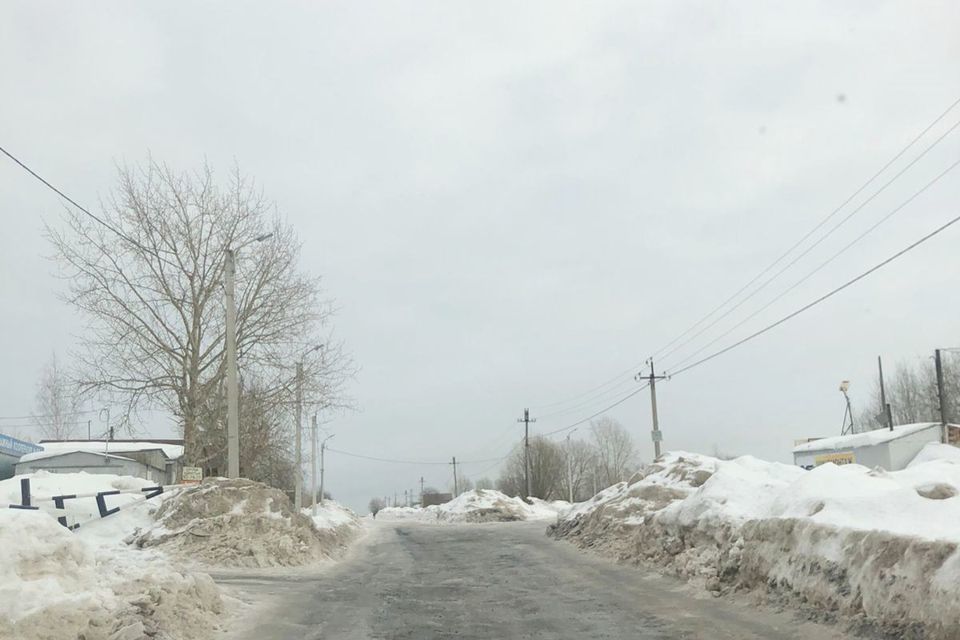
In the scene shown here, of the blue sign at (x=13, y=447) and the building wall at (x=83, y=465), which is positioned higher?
the blue sign at (x=13, y=447)

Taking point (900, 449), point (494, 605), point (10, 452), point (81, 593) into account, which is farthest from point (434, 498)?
point (81, 593)

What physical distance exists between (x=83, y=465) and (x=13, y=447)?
6.51 metres

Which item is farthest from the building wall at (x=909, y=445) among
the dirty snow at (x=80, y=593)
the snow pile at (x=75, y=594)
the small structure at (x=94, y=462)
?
the snow pile at (x=75, y=594)

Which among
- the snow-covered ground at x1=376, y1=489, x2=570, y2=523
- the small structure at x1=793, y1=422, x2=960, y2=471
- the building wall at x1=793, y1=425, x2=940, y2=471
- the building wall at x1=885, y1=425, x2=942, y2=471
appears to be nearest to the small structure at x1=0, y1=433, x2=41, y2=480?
the snow-covered ground at x1=376, y1=489, x2=570, y2=523

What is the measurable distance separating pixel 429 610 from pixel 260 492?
9910mm

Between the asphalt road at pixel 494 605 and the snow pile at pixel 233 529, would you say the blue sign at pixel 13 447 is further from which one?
the asphalt road at pixel 494 605

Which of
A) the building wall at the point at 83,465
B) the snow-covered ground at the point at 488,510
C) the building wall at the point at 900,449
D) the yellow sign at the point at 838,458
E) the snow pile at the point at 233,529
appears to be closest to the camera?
the snow pile at the point at 233,529

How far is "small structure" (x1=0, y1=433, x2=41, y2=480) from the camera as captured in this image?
3578 centimetres

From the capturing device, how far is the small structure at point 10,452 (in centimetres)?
3578

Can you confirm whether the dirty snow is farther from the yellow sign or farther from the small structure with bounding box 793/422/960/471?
the small structure with bounding box 793/422/960/471

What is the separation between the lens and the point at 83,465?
1698 inches

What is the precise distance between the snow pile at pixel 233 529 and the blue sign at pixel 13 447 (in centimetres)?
2095

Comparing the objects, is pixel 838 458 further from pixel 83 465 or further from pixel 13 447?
pixel 13 447

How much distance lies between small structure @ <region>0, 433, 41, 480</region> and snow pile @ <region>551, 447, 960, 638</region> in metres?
31.0
